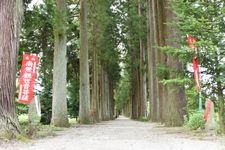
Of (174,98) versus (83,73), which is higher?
(83,73)

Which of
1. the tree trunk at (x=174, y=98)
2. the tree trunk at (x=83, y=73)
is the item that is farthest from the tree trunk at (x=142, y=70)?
the tree trunk at (x=174, y=98)

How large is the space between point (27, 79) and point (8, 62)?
3.05 metres

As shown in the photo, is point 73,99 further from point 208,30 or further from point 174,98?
point 208,30

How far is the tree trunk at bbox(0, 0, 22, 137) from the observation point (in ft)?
34.0

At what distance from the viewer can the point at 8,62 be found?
10.6 metres

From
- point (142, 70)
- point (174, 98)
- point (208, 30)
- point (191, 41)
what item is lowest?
point (174, 98)

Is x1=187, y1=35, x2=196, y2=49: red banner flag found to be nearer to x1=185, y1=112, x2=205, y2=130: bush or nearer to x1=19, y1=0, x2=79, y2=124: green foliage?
x1=185, y1=112, x2=205, y2=130: bush

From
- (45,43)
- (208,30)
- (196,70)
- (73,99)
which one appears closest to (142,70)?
(73,99)

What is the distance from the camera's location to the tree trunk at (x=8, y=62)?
408 inches

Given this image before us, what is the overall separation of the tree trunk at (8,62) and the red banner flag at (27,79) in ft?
8.75

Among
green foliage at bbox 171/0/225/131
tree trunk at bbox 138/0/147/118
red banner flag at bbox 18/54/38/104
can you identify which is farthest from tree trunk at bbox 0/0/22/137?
tree trunk at bbox 138/0/147/118

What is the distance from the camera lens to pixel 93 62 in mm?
32500

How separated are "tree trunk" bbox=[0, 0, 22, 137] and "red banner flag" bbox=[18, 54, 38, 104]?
2667 mm

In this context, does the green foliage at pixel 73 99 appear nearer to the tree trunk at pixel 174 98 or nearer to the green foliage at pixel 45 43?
the green foliage at pixel 45 43
